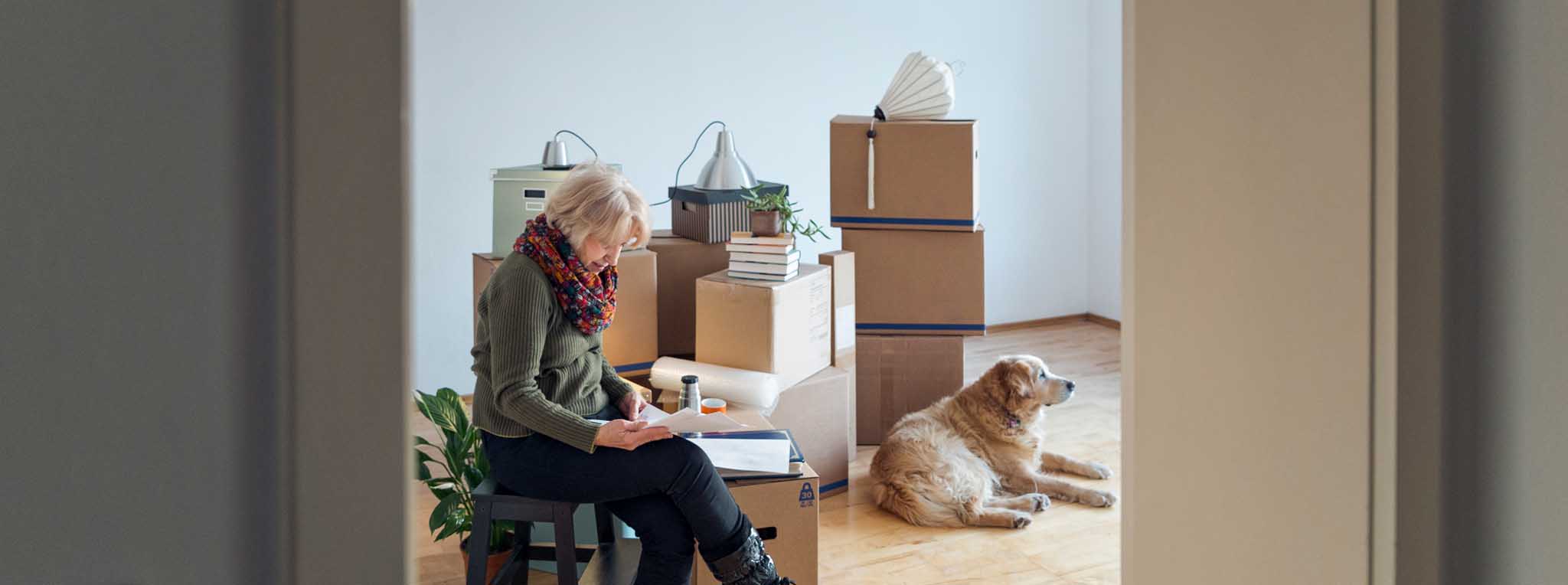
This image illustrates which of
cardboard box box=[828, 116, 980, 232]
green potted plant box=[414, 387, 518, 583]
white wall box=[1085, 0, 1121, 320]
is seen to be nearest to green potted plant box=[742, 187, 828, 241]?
cardboard box box=[828, 116, 980, 232]

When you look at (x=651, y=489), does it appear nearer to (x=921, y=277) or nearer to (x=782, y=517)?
(x=782, y=517)

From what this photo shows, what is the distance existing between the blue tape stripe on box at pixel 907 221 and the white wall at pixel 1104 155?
2.42 meters

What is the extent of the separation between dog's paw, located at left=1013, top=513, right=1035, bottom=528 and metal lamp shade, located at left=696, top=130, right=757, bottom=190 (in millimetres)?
1338

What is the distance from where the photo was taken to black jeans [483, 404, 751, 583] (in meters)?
2.34

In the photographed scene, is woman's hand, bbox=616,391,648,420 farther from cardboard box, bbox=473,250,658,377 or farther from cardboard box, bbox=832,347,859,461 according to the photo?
cardboard box, bbox=832,347,859,461

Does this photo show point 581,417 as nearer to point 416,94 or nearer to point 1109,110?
point 416,94

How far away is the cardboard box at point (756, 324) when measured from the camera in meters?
3.40

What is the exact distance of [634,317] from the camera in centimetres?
346

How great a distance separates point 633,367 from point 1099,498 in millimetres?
1475

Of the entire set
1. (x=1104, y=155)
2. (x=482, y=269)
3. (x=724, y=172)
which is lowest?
(x=482, y=269)

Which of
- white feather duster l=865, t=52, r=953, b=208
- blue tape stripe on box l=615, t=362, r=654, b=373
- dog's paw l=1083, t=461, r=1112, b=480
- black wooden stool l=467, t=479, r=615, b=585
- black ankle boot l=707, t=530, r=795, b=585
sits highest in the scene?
white feather duster l=865, t=52, r=953, b=208

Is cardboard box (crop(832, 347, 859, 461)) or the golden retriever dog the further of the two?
cardboard box (crop(832, 347, 859, 461))

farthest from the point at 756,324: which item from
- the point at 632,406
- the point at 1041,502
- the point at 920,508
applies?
the point at 1041,502

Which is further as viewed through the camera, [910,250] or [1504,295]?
[910,250]
